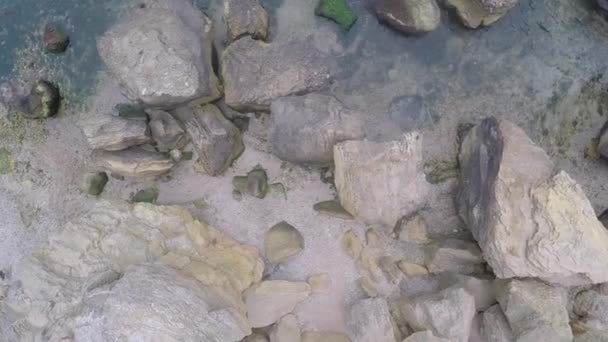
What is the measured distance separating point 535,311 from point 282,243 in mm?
3053

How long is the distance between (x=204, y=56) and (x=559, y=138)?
15.3 ft

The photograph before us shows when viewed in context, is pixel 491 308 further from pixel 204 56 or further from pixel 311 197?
pixel 204 56

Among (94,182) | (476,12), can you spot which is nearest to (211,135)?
(94,182)

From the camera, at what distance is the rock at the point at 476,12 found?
276 inches

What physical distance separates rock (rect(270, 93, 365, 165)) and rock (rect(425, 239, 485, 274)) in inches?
66.8

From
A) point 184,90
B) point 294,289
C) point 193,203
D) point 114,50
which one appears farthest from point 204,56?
point 294,289

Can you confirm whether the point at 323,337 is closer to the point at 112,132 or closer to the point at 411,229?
the point at 411,229

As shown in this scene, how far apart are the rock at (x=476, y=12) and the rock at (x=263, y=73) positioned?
191 cm

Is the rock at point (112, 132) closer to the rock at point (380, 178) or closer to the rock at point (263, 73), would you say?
the rock at point (263, 73)

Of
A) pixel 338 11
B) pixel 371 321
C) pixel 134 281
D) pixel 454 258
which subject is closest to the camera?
pixel 134 281

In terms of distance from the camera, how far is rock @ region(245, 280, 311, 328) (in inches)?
275

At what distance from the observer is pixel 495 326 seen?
6.78m

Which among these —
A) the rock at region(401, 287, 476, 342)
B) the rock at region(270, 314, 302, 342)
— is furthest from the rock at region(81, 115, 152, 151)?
the rock at region(401, 287, 476, 342)

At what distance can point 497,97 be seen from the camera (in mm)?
7434
